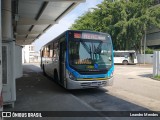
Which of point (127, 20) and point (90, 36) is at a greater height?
point (127, 20)

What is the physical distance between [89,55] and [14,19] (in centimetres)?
828

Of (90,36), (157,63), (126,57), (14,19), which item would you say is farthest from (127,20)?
(90,36)

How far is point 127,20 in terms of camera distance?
50.3 m

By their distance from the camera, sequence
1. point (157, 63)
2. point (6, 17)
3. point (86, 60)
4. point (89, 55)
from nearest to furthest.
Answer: point (6, 17), point (86, 60), point (89, 55), point (157, 63)

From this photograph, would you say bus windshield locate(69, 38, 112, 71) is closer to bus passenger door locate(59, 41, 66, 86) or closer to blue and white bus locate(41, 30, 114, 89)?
blue and white bus locate(41, 30, 114, 89)

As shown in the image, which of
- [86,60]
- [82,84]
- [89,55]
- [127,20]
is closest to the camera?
[82,84]

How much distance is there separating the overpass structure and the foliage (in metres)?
27.0

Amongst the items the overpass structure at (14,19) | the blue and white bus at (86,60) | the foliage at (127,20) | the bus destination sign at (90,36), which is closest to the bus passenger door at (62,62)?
the blue and white bus at (86,60)

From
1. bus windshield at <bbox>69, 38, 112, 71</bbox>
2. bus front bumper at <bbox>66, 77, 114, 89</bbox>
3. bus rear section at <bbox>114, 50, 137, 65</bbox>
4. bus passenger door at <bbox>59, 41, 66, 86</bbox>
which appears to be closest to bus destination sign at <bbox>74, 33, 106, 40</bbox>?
bus windshield at <bbox>69, 38, 112, 71</bbox>

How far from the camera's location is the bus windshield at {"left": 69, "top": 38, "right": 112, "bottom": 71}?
12570mm

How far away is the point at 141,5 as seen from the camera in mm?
49844

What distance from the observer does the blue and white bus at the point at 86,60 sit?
40.7ft

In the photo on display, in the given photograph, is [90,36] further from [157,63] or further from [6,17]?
[157,63]

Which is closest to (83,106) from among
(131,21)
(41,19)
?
(41,19)
